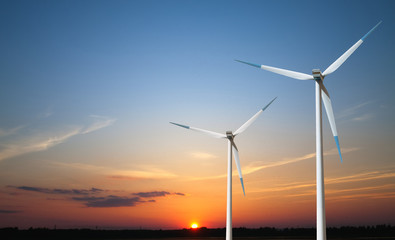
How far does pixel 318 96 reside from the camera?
46312 mm

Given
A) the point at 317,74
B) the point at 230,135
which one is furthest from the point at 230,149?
the point at 317,74

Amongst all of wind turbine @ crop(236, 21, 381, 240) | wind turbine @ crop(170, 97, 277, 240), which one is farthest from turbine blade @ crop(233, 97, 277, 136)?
wind turbine @ crop(236, 21, 381, 240)

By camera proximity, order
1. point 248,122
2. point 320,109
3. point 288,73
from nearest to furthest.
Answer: point 320,109 → point 288,73 → point 248,122

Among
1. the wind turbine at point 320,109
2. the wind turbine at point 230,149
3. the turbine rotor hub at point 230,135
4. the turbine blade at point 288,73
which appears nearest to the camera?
the wind turbine at point 320,109

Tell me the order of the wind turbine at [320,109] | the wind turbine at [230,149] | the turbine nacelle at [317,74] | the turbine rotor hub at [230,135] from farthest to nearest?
the turbine rotor hub at [230,135] < the wind turbine at [230,149] < the turbine nacelle at [317,74] < the wind turbine at [320,109]

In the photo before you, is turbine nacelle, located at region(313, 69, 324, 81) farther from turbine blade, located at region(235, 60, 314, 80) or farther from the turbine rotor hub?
the turbine rotor hub

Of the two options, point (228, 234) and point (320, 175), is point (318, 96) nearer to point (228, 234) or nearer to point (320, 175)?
point (320, 175)

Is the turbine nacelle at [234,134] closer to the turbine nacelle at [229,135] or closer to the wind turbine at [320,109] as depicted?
the turbine nacelle at [229,135]

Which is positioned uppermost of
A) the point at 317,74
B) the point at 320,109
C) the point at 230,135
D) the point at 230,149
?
the point at 317,74

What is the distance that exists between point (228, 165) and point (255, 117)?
913cm

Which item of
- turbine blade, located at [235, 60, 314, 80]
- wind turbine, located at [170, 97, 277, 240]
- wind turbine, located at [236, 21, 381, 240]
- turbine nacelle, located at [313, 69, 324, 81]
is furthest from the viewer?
wind turbine, located at [170, 97, 277, 240]

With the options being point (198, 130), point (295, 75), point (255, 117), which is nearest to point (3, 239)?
point (198, 130)

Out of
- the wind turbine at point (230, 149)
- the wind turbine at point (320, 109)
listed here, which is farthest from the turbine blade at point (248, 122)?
the wind turbine at point (320, 109)

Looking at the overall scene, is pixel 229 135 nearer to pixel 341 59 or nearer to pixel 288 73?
pixel 288 73
